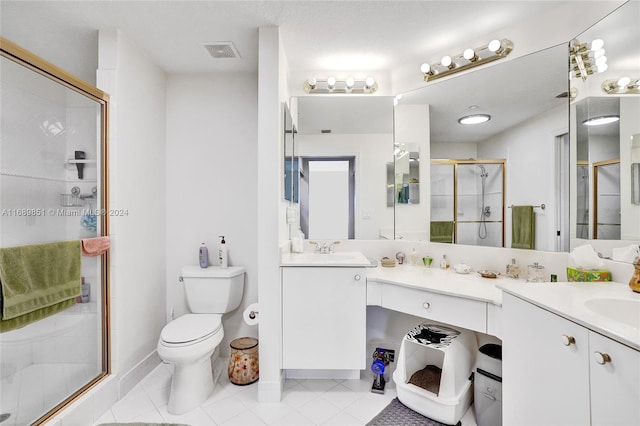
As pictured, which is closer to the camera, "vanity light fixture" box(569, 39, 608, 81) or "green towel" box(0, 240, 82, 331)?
"green towel" box(0, 240, 82, 331)

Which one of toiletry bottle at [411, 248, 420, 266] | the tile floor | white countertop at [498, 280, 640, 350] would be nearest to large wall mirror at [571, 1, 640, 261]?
white countertop at [498, 280, 640, 350]

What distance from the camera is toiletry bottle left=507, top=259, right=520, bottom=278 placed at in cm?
179

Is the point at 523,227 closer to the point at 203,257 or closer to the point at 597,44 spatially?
the point at 597,44

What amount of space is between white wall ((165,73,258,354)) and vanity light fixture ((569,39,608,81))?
6.92ft

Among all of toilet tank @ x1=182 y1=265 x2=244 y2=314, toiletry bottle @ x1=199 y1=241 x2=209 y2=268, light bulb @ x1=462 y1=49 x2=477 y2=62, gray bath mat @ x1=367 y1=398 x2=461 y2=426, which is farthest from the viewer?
toiletry bottle @ x1=199 y1=241 x2=209 y2=268

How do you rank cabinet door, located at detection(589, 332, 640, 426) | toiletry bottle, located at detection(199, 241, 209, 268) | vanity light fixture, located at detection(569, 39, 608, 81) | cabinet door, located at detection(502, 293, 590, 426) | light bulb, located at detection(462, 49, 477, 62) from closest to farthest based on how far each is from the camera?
cabinet door, located at detection(589, 332, 640, 426)
cabinet door, located at detection(502, 293, 590, 426)
vanity light fixture, located at detection(569, 39, 608, 81)
light bulb, located at detection(462, 49, 477, 62)
toiletry bottle, located at detection(199, 241, 209, 268)

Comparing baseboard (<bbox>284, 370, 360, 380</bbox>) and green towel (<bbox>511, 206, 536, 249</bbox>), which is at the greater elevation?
green towel (<bbox>511, 206, 536, 249</bbox>)

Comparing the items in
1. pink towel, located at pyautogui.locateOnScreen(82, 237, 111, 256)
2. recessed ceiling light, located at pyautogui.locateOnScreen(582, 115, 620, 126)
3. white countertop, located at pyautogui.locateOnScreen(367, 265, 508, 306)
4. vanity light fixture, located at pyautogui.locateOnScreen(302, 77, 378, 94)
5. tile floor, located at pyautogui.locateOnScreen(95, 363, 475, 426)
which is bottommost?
tile floor, located at pyautogui.locateOnScreen(95, 363, 475, 426)

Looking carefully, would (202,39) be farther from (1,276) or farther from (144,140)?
(1,276)

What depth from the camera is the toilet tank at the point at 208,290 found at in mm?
2188

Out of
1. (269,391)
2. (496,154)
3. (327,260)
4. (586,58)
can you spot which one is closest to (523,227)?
(496,154)

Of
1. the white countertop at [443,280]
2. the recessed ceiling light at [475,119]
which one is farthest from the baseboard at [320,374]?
the recessed ceiling light at [475,119]

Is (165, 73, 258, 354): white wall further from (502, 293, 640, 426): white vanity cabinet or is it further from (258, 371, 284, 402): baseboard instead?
(502, 293, 640, 426): white vanity cabinet

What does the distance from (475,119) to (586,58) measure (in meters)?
0.60
